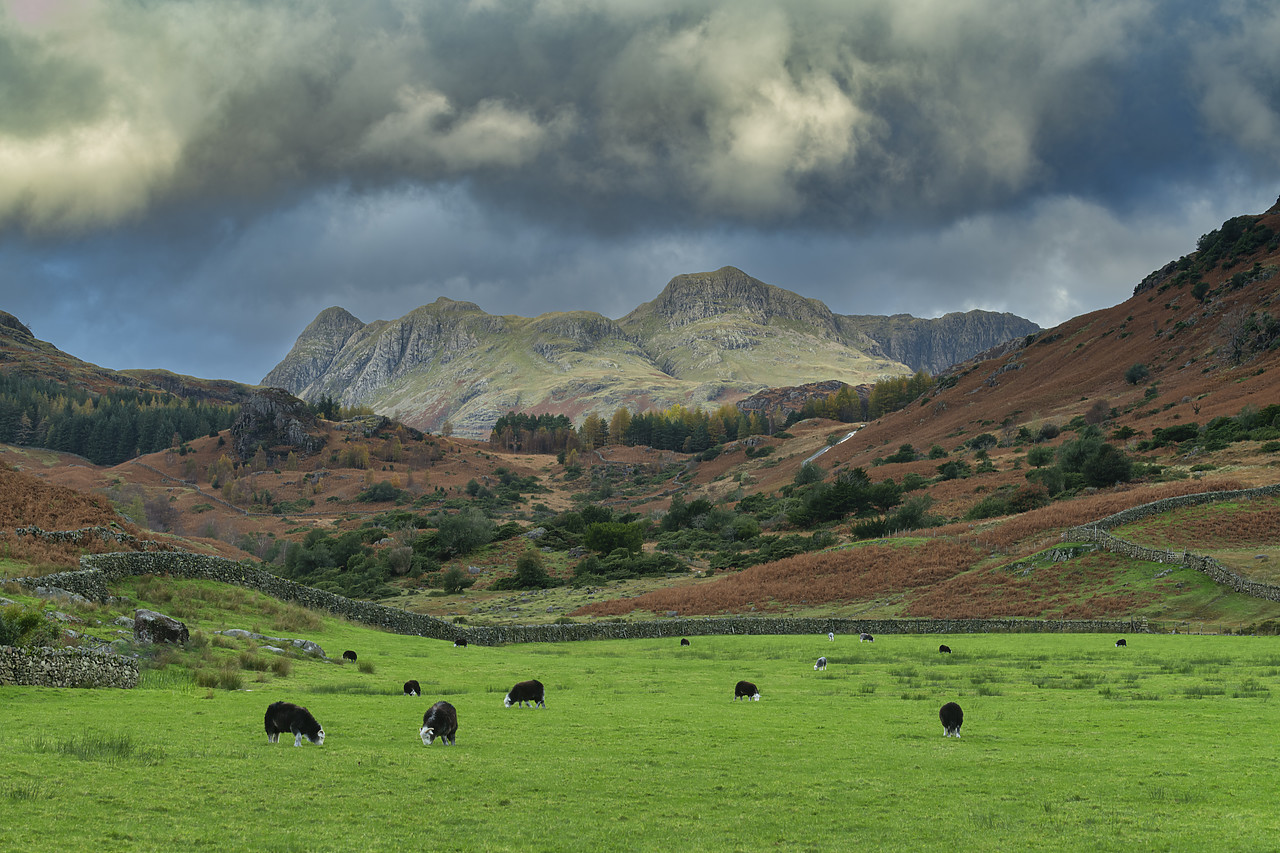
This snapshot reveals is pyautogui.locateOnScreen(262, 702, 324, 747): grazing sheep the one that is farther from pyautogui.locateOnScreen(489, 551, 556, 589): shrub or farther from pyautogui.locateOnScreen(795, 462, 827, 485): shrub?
pyautogui.locateOnScreen(795, 462, 827, 485): shrub

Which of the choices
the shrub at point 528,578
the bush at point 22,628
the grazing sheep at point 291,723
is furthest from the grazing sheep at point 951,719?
the shrub at point 528,578

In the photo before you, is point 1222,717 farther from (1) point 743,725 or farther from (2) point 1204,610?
(2) point 1204,610

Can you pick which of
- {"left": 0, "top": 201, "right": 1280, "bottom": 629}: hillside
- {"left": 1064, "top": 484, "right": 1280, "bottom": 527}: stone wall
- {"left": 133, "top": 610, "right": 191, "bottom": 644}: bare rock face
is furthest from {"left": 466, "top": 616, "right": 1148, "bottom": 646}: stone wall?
{"left": 133, "top": 610, "right": 191, "bottom": 644}: bare rock face

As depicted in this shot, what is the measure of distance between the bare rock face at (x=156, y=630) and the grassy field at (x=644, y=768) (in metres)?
1.45

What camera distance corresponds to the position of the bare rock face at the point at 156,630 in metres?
23.2

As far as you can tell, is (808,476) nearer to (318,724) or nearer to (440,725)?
(440,725)

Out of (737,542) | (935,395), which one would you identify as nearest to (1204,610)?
(737,542)

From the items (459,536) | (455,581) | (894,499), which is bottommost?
(455,581)

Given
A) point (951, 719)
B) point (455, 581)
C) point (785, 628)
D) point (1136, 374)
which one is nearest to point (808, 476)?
point (1136, 374)

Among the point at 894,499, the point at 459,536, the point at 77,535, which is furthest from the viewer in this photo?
the point at 894,499

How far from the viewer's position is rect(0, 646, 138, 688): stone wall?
17.9 m

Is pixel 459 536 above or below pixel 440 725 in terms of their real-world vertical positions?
above

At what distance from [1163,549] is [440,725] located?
52813 mm

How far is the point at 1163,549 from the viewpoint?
5284 centimetres
